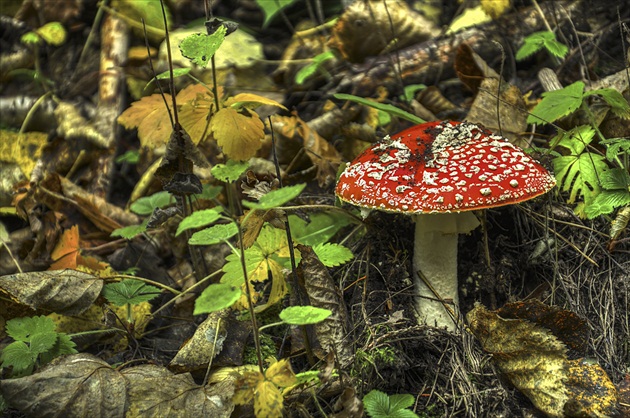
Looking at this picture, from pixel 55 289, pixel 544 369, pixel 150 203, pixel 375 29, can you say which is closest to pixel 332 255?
pixel 544 369

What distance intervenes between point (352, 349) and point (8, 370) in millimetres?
1551

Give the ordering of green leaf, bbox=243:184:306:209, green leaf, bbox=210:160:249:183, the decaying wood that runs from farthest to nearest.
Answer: the decaying wood < green leaf, bbox=210:160:249:183 < green leaf, bbox=243:184:306:209

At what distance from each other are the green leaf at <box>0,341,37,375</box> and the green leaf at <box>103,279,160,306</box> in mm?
447

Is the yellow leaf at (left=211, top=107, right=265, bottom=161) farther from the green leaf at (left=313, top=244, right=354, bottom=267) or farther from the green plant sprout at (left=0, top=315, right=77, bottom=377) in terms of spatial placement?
the green plant sprout at (left=0, top=315, right=77, bottom=377)

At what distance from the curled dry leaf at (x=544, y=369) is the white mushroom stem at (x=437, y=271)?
29 centimetres

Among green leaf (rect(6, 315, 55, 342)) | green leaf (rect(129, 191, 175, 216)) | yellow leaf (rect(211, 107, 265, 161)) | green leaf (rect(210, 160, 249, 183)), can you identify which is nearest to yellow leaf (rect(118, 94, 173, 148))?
yellow leaf (rect(211, 107, 265, 161))

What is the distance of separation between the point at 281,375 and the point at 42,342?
118cm

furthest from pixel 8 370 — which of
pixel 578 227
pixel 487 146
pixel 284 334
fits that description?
pixel 578 227

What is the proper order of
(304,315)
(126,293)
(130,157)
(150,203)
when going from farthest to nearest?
1. (130,157)
2. (150,203)
3. (126,293)
4. (304,315)

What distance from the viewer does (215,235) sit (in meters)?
2.07

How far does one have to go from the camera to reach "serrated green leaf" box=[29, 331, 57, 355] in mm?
2480

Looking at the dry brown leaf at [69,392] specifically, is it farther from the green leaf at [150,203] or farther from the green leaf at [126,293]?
the green leaf at [150,203]

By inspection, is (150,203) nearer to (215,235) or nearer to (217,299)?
(215,235)

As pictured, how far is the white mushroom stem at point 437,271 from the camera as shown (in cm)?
289
